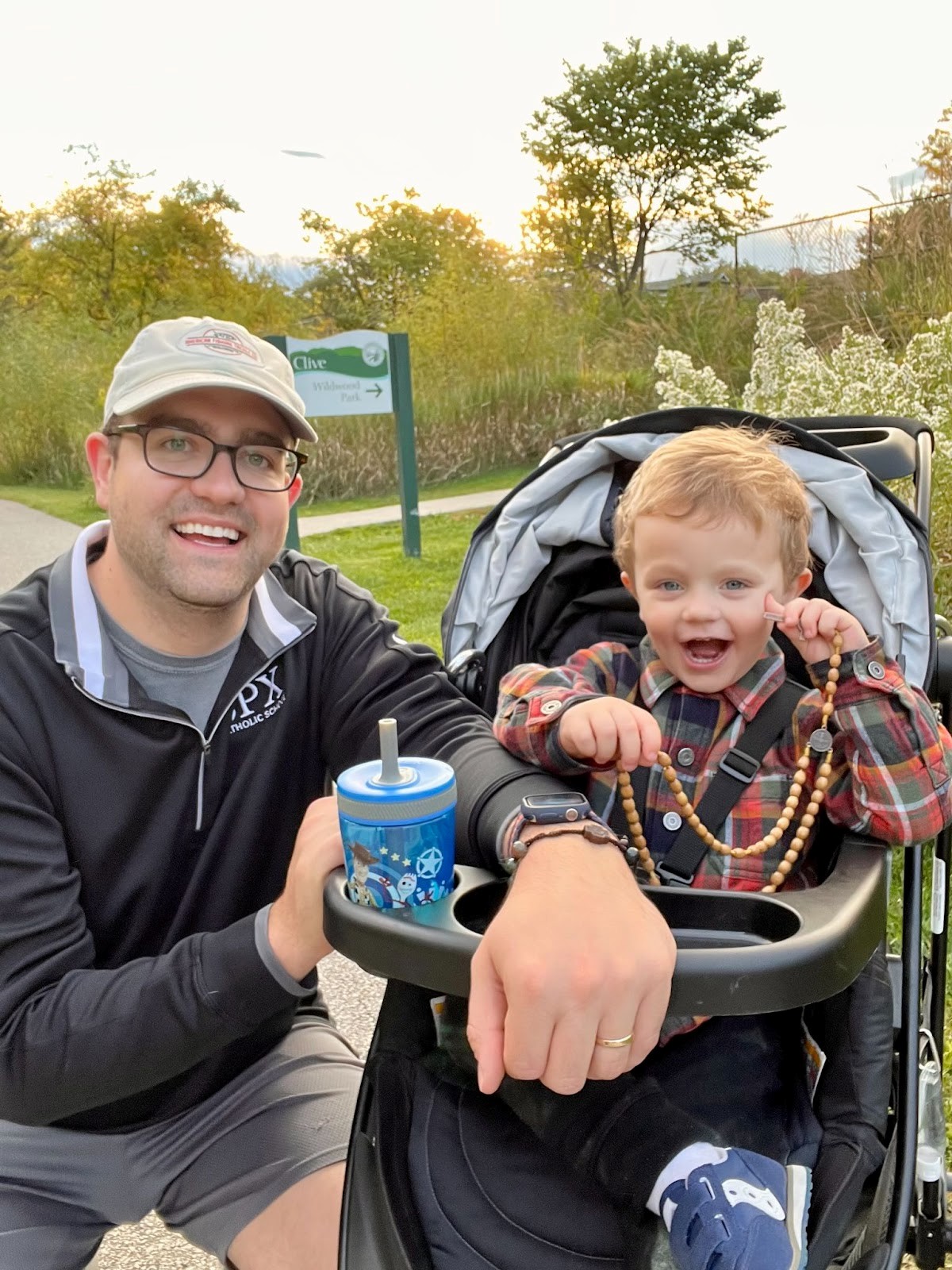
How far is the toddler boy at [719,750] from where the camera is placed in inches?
52.3

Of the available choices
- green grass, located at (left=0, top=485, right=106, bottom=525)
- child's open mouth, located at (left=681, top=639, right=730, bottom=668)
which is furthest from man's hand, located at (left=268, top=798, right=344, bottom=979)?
green grass, located at (left=0, top=485, right=106, bottom=525)

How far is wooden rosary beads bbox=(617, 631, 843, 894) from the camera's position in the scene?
→ 1681 millimetres

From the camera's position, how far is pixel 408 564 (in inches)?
349

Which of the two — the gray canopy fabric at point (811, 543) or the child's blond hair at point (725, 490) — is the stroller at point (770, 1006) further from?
Answer: the child's blond hair at point (725, 490)

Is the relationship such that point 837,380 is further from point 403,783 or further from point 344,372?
point 344,372

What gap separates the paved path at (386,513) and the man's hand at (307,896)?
9.42 meters

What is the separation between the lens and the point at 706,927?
4.52 feet

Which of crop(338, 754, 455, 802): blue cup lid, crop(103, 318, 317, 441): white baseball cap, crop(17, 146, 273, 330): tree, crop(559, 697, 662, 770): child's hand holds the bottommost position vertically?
crop(559, 697, 662, 770): child's hand

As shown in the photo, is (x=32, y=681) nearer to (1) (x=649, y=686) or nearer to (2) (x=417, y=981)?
(2) (x=417, y=981)

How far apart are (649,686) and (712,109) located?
32796 mm

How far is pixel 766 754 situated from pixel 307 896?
0.84 m

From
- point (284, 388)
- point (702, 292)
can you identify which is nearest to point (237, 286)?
point (702, 292)

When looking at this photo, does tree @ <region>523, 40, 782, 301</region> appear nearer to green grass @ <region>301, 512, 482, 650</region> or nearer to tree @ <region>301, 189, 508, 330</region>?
tree @ <region>301, 189, 508, 330</region>

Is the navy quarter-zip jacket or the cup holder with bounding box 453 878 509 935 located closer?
the cup holder with bounding box 453 878 509 935
